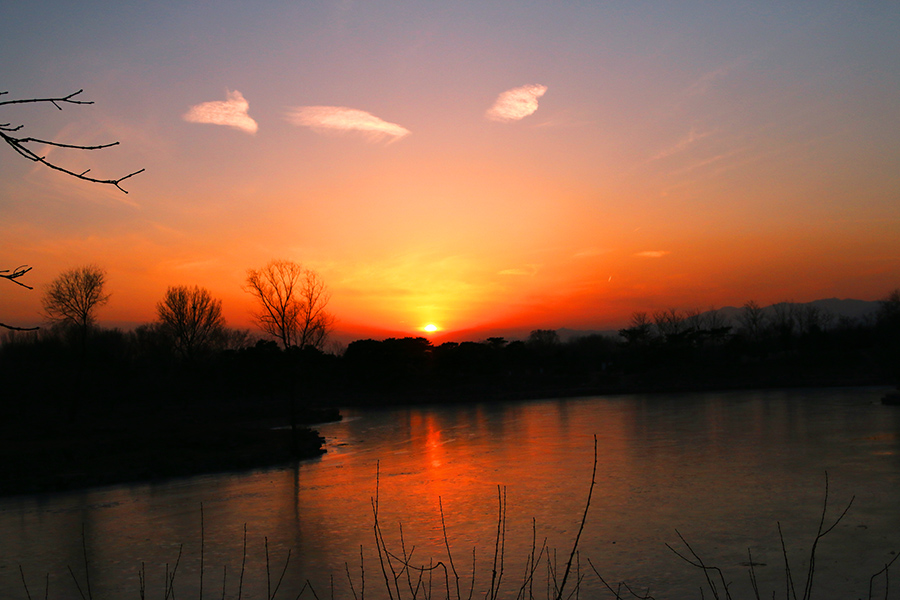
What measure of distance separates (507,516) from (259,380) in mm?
31401

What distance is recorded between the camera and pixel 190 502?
11.4 meters

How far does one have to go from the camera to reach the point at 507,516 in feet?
29.8

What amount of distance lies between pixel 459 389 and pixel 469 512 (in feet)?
112

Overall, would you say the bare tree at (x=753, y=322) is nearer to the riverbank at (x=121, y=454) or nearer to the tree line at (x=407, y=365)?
the tree line at (x=407, y=365)

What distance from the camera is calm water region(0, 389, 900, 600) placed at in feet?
21.5

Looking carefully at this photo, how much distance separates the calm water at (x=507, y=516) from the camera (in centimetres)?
657

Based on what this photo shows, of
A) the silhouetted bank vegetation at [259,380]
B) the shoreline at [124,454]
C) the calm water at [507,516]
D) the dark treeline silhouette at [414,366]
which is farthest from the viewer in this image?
the dark treeline silhouette at [414,366]

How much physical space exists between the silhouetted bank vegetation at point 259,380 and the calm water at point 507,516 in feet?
9.86

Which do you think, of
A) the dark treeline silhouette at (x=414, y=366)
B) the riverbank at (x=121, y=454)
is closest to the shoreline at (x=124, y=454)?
the riverbank at (x=121, y=454)

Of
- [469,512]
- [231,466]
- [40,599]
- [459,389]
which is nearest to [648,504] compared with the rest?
[469,512]

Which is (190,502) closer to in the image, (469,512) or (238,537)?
(238,537)

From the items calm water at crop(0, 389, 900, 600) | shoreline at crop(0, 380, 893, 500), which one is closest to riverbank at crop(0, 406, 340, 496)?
shoreline at crop(0, 380, 893, 500)

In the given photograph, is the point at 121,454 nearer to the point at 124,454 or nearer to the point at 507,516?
the point at 124,454

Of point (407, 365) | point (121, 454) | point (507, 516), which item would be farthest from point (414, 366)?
point (507, 516)
